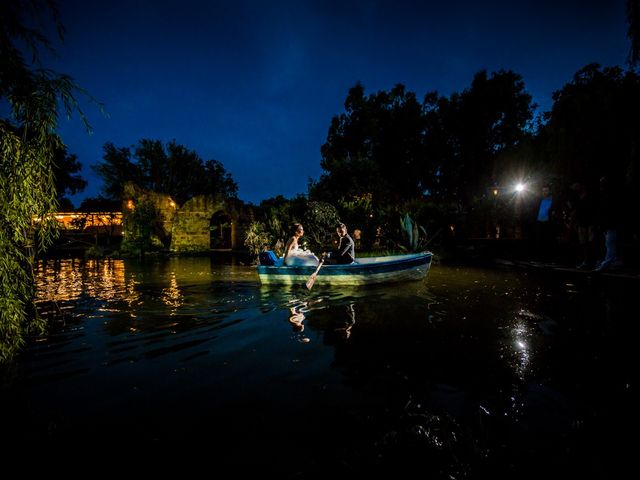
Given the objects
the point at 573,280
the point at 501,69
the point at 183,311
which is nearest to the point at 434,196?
the point at 501,69

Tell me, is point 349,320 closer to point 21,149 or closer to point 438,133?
point 21,149

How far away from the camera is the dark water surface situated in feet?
6.60

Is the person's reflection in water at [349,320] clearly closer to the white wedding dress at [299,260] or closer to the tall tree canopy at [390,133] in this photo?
the white wedding dress at [299,260]

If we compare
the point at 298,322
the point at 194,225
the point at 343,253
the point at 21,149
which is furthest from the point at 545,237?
the point at 194,225

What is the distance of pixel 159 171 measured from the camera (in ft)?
132

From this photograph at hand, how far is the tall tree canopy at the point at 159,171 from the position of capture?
3847cm

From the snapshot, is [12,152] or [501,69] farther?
[501,69]

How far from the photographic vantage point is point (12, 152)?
10.00 feet

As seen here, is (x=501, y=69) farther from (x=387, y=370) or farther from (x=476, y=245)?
(x=387, y=370)

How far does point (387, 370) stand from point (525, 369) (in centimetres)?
138

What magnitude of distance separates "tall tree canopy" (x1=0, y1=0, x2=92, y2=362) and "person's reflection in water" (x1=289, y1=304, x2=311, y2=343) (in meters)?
3.05

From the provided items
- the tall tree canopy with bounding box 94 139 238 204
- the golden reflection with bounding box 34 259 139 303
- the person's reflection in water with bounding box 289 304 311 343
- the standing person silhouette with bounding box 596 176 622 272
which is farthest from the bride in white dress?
the tall tree canopy with bounding box 94 139 238 204

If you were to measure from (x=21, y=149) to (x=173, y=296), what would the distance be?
463cm

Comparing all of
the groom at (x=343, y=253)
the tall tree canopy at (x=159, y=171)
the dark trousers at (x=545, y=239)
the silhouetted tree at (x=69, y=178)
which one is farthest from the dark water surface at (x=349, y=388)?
the silhouetted tree at (x=69, y=178)
